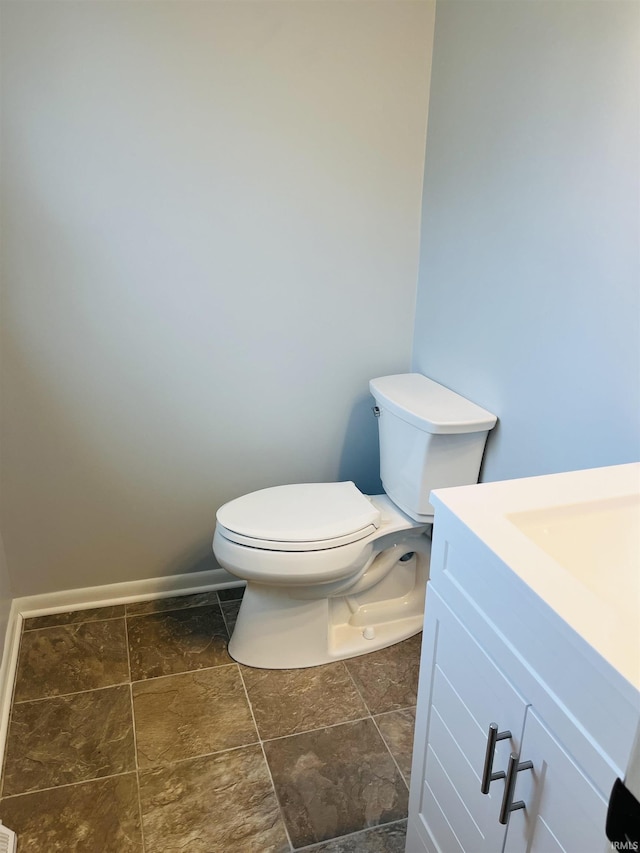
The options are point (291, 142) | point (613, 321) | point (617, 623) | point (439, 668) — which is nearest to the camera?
point (617, 623)

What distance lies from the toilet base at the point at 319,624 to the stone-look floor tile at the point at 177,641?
0.29 ft

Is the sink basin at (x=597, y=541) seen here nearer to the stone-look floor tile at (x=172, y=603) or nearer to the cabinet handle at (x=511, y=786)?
the cabinet handle at (x=511, y=786)

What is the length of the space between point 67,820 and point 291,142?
1902mm

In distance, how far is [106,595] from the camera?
7.43ft

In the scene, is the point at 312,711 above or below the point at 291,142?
below

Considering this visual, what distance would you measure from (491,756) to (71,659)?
1.50 metres

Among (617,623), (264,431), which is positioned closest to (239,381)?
(264,431)

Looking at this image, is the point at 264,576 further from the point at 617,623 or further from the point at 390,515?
the point at 617,623

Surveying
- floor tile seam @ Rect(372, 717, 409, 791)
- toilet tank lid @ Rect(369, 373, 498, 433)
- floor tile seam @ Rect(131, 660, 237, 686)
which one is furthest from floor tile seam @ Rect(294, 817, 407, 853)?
toilet tank lid @ Rect(369, 373, 498, 433)

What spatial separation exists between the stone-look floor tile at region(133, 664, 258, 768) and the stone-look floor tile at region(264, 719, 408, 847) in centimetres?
13

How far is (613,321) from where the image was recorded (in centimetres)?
132

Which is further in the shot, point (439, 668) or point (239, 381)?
point (239, 381)

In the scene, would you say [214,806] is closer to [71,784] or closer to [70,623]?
[71,784]

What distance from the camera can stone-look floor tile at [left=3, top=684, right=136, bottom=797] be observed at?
5.26 feet
